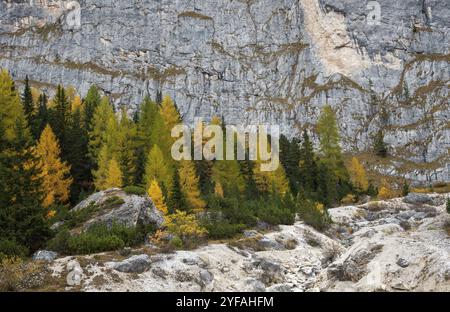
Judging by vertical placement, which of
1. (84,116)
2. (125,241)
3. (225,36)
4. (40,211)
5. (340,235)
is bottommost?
(340,235)

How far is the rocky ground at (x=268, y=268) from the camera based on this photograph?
56.0 feet

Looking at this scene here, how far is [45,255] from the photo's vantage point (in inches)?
788

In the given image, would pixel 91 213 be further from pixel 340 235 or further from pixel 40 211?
pixel 340 235

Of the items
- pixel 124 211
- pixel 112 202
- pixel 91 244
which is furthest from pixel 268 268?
pixel 112 202

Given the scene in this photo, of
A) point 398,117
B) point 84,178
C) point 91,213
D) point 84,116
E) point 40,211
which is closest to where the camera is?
point 40,211

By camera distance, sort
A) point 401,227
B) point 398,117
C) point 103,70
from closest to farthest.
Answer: point 401,227, point 398,117, point 103,70

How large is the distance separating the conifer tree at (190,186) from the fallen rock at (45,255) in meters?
19.0

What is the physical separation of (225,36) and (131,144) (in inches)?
5114

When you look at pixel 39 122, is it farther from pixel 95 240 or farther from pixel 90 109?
pixel 95 240

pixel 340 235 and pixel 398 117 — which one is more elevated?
pixel 398 117

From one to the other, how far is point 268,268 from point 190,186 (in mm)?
21279

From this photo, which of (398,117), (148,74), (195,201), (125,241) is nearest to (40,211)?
(125,241)

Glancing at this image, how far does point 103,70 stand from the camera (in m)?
158

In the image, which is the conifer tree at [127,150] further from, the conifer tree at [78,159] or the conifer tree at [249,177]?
the conifer tree at [249,177]
